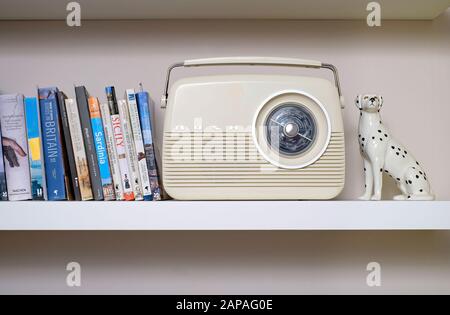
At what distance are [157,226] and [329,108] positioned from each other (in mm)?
399

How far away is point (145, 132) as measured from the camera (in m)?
1.01

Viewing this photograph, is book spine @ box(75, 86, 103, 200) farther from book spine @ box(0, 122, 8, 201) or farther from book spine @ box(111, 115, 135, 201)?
book spine @ box(0, 122, 8, 201)

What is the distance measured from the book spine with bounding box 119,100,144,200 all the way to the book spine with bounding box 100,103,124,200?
1.0 inches

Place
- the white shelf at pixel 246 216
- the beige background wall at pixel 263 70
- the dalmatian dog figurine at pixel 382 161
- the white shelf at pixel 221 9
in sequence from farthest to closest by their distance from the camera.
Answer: the beige background wall at pixel 263 70 → the white shelf at pixel 221 9 → the dalmatian dog figurine at pixel 382 161 → the white shelf at pixel 246 216

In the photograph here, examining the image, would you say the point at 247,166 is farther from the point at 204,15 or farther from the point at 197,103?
the point at 204,15

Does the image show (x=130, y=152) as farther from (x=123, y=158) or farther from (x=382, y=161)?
(x=382, y=161)

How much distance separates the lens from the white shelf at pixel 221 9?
1088 mm

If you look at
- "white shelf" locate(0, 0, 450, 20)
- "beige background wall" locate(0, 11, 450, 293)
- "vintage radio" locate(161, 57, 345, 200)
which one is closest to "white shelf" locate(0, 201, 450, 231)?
"vintage radio" locate(161, 57, 345, 200)

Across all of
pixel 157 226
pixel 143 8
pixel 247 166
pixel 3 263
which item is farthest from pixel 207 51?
pixel 3 263

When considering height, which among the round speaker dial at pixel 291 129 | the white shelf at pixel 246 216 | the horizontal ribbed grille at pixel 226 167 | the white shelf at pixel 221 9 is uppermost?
the white shelf at pixel 221 9

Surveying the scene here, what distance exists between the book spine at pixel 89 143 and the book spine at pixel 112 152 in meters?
0.03

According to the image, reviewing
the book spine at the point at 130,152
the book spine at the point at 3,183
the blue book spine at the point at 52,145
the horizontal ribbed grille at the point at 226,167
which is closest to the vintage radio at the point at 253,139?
the horizontal ribbed grille at the point at 226,167

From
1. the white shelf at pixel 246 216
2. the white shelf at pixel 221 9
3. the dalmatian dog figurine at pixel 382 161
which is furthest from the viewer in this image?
the white shelf at pixel 221 9

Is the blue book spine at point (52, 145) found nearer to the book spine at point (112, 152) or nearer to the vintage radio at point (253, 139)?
the book spine at point (112, 152)
